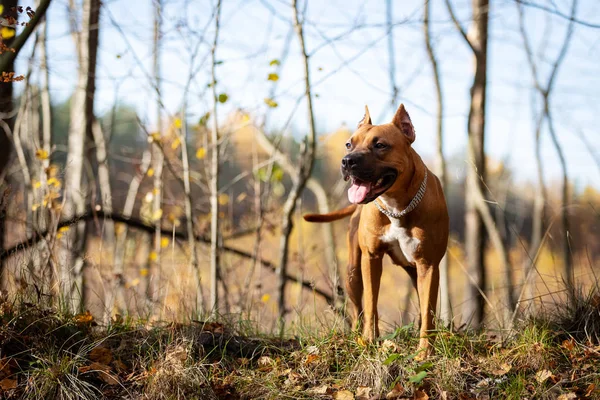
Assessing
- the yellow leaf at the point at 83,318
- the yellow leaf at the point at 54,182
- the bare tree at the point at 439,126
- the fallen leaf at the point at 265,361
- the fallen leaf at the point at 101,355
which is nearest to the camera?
the fallen leaf at the point at 101,355

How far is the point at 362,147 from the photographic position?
132 inches

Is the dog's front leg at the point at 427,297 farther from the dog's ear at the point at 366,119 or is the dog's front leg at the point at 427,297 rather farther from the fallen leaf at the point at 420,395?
the dog's ear at the point at 366,119

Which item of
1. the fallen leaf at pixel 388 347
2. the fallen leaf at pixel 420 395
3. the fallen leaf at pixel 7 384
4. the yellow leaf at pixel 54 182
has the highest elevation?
the yellow leaf at pixel 54 182

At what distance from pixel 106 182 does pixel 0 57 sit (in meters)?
5.18

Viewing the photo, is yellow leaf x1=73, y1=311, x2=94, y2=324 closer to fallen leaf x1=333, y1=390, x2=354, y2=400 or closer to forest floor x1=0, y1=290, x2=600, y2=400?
forest floor x1=0, y1=290, x2=600, y2=400

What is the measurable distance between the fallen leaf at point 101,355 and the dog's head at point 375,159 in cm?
181

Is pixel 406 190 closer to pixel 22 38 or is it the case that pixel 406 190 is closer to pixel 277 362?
pixel 277 362

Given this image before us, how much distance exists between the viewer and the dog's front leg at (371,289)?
373 cm

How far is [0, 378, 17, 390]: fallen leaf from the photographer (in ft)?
11.1

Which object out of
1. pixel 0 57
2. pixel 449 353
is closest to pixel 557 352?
pixel 449 353

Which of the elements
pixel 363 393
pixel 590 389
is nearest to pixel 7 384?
pixel 363 393

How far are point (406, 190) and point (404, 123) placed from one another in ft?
1.39

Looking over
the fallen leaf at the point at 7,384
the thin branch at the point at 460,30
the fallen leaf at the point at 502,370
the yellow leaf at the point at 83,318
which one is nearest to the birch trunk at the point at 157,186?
the yellow leaf at the point at 83,318

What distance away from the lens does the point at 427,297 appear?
3588mm
